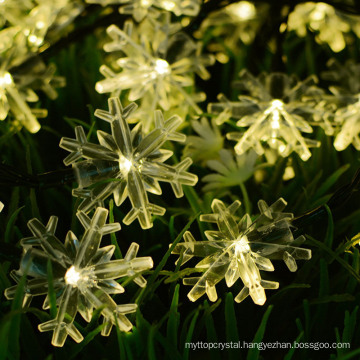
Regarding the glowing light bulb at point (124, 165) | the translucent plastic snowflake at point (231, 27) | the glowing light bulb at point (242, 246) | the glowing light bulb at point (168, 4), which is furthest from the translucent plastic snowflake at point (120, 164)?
the translucent plastic snowflake at point (231, 27)

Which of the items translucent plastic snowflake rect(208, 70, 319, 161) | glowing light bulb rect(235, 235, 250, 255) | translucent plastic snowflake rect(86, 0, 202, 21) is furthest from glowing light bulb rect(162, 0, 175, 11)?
glowing light bulb rect(235, 235, 250, 255)

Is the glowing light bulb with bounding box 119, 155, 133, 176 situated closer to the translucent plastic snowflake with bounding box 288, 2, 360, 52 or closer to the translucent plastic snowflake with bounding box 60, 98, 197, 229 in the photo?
the translucent plastic snowflake with bounding box 60, 98, 197, 229

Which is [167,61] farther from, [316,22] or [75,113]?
[316,22]

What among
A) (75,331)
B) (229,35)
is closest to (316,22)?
(229,35)

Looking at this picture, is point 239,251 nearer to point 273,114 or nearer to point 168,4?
point 273,114

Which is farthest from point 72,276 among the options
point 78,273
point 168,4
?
point 168,4

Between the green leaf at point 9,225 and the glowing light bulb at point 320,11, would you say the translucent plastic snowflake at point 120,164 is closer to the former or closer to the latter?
the green leaf at point 9,225

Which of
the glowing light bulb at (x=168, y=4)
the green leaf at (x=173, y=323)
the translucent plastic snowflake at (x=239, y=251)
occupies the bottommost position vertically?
the green leaf at (x=173, y=323)
